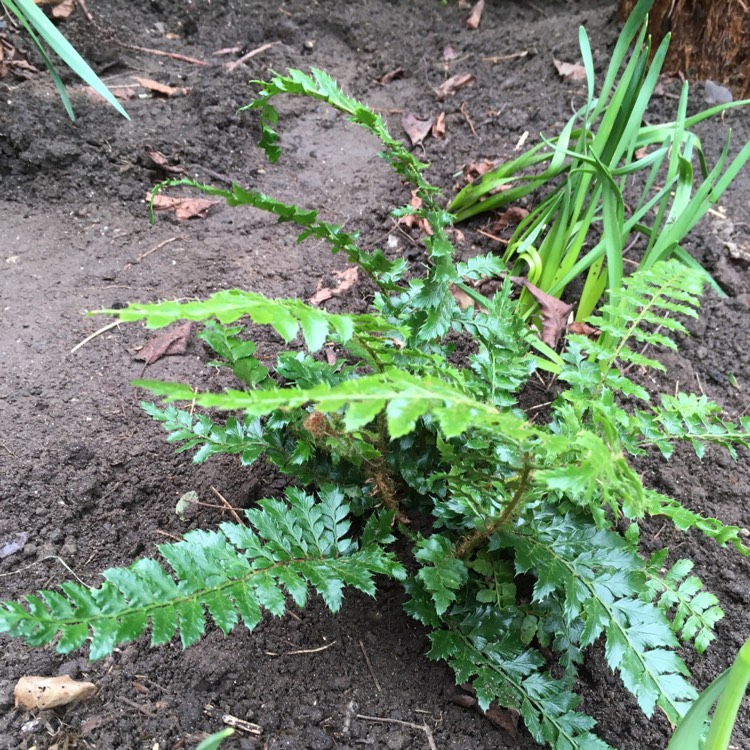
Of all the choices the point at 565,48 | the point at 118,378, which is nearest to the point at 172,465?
the point at 118,378

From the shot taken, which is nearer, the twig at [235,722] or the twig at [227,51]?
the twig at [235,722]

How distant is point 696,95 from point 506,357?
2.29 meters

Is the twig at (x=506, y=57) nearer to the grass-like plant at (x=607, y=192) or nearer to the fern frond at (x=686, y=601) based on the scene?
the grass-like plant at (x=607, y=192)

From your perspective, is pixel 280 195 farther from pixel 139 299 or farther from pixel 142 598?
pixel 142 598

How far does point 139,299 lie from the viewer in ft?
6.61

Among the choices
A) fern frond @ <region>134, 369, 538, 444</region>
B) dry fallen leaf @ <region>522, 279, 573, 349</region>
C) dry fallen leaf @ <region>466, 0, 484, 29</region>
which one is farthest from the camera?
dry fallen leaf @ <region>466, 0, 484, 29</region>

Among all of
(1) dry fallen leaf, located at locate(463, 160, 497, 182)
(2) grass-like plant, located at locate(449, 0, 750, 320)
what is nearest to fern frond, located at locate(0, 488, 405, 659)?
(2) grass-like plant, located at locate(449, 0, 750, 320)

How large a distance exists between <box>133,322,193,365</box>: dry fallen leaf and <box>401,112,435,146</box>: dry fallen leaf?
1422 millimetres

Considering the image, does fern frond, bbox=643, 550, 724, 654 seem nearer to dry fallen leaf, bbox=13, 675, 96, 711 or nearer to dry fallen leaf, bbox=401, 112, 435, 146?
dry fallen leaf, bbox=13, 675, 96, 711

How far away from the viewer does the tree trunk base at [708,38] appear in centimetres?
285

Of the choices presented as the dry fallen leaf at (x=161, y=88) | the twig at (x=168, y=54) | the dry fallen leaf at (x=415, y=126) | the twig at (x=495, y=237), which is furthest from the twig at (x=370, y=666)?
the twig at (x=168, y=54)

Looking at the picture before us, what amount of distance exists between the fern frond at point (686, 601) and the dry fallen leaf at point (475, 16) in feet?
11.0

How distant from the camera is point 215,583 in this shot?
3.33ft

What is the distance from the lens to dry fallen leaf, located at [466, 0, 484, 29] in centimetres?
363
